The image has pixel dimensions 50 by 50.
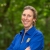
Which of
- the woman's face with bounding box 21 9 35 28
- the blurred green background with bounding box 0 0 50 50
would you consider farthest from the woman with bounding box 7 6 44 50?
the blurred green background with bounding box 0 0 50 50

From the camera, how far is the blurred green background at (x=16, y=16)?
7.42m

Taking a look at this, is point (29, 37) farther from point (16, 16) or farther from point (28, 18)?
point (16, 16)

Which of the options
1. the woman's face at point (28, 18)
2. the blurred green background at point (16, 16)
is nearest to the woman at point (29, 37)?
the woman's face at point (28, 18)

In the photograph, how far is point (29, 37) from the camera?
383 centimetres

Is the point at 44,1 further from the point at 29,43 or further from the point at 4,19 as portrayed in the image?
the point at 29,43

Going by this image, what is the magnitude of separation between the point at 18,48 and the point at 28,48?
6.4 inches

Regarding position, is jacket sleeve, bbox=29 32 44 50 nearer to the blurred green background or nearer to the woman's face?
the woman's face

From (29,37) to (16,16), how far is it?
427 cm

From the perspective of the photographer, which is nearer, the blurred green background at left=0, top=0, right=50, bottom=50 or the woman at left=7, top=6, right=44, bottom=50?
the woman at left=7, top=6, right=44, bottom=50

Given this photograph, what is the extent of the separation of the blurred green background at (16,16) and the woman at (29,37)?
3.15 meters

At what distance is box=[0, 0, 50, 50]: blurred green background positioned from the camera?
24.3 ft

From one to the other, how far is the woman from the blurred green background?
10.3 feet

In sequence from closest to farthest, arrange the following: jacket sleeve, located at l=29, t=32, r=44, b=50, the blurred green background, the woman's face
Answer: jacket sleeve, located at l=29, t=32, r=44, b=50 < the woman's face < the blurred green background

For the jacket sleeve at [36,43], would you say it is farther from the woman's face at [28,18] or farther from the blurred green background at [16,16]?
the blurred green background at [16,16]
